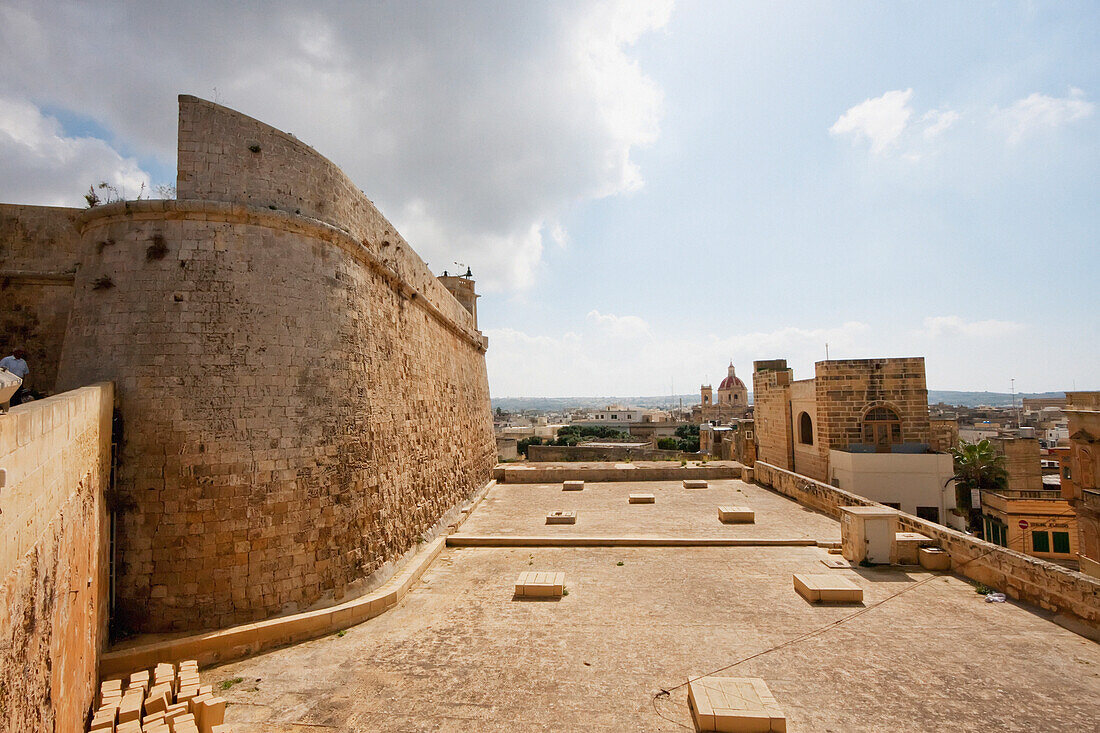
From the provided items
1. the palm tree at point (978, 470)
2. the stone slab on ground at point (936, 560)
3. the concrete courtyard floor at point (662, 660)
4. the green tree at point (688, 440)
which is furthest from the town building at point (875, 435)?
the green tree at point (688, 440)

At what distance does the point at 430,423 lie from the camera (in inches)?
499

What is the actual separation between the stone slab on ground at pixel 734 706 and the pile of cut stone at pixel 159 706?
4.56 m

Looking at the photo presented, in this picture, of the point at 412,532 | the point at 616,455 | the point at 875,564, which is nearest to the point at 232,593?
the point at 412,532

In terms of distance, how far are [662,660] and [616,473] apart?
13598 millimetres

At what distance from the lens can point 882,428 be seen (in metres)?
17.1

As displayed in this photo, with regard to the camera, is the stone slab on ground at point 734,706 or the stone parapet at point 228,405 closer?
the stone slab on ground at point 734,706

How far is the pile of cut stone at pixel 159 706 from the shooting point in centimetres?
475

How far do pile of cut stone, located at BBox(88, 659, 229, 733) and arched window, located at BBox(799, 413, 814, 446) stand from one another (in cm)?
1892

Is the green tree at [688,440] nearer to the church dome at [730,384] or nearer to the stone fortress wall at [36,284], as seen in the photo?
the church dome at [730,384]

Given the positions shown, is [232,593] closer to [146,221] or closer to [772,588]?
[146,221]

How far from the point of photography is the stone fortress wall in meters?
9.52

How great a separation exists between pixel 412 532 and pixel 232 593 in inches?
147

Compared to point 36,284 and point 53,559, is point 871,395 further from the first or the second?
point 36,284

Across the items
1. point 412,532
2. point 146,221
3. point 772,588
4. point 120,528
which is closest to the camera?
point 120,528
